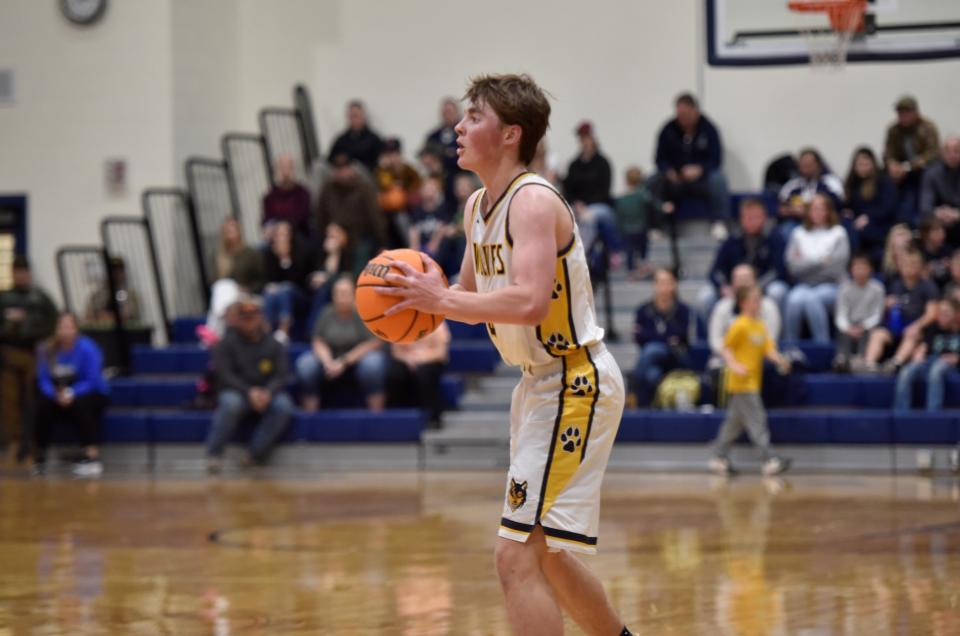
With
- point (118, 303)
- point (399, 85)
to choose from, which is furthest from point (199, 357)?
point (399, 85)

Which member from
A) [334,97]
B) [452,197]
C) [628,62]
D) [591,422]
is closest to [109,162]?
[334,97]

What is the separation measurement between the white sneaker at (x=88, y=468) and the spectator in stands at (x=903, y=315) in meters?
7.18

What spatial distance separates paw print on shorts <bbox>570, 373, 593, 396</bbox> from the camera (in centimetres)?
405

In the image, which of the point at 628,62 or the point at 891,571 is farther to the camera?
the point at 628,62

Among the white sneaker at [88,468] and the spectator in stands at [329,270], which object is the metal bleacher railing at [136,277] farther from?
the white sneaker at [88,468]

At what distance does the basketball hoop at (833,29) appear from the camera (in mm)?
11586

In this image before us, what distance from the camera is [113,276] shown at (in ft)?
50.6

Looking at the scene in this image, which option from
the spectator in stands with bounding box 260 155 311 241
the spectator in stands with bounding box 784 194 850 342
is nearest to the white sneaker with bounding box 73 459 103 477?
the spectator in stands with bounding box 260 155 311 241

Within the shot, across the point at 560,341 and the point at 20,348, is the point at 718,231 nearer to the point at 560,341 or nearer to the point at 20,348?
the point at 20,348

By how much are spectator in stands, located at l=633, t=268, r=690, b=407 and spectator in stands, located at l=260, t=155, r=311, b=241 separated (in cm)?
494

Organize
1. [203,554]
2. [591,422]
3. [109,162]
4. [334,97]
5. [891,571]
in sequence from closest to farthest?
[591,422]
[891,571]
[203,554]
[109,162]
[334,97]

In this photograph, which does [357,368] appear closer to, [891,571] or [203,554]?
[203,554]

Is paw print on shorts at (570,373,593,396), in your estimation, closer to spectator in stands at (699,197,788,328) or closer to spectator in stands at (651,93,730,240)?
spectator in stands at (699,197,788,328)

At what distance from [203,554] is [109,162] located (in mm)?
10232
